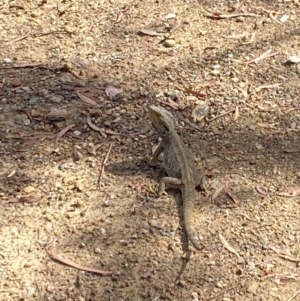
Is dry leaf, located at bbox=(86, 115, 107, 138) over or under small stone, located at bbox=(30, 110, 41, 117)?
under

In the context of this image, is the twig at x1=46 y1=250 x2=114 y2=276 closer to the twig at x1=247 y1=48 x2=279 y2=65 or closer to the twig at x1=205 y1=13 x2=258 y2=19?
the twig at x1=247 y1=48 x2=279 y2=65

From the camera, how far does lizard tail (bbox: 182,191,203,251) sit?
4732 millimetres

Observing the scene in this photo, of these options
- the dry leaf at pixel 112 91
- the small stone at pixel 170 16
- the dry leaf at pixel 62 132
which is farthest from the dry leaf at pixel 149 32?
the dry leaf at pixel 62 132

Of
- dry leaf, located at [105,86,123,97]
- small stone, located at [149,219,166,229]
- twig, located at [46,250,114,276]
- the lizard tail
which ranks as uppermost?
dry leaf, located at [105,86,123,97]

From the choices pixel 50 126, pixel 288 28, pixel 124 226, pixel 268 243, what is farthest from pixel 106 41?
pixel 268 243

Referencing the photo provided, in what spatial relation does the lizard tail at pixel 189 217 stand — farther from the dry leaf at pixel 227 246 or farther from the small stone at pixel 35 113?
the small stone at pixel 35 113

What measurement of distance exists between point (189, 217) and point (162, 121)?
0.83 metres

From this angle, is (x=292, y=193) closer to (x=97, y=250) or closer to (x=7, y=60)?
(x=97, y=250)

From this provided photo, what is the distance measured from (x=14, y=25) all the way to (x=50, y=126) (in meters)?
1.62

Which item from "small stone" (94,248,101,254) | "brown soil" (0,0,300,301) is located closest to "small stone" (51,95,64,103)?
"brown soil" (0,0,300,301)

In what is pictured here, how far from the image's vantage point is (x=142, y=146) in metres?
5.56

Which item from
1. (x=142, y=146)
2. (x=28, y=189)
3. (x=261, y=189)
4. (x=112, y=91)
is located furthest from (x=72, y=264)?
(x=112, y=91)

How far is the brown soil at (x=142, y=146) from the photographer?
15.2 ft

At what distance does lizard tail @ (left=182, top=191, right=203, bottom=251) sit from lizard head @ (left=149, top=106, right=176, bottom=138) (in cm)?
53
